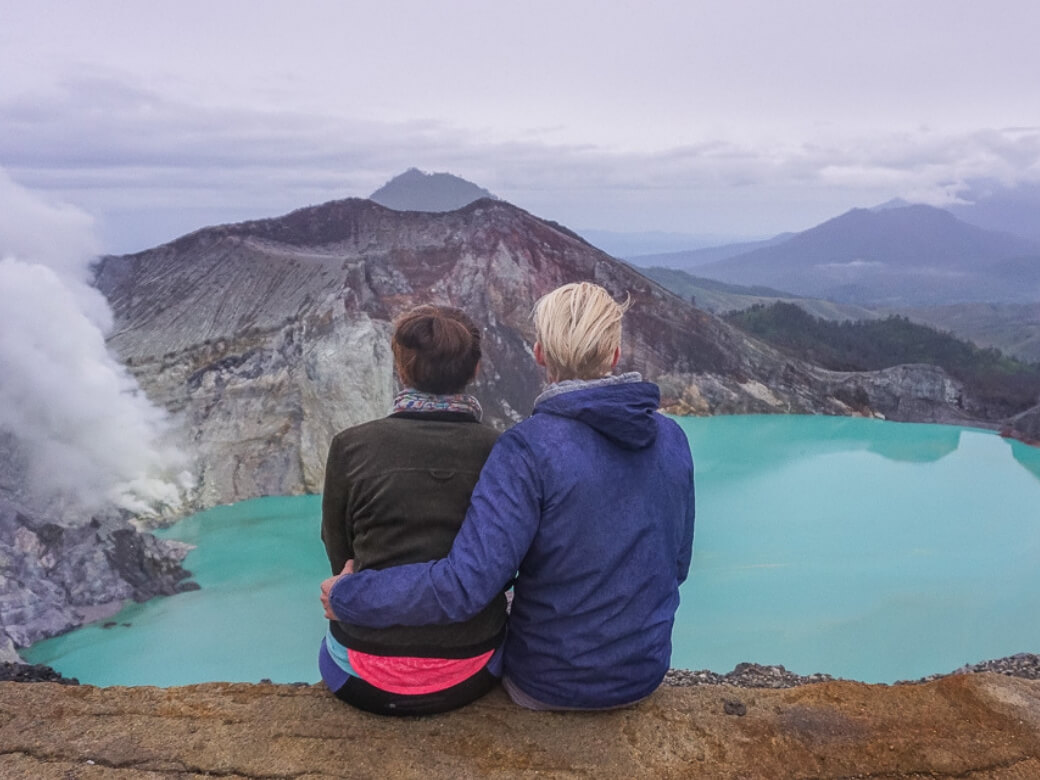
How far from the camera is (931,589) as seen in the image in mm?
11578

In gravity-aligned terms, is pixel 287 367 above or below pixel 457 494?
below

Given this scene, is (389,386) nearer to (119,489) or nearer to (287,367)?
(287,367)

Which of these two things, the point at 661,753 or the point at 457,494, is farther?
the point at 661,753

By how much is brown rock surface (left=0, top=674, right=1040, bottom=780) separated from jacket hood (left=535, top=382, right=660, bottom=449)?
4.06ft

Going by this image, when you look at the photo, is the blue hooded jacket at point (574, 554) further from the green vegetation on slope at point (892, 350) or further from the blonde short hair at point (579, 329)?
the green vegetation on slope at point (892, 350)

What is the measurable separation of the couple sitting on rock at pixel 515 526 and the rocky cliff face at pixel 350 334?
532 inches

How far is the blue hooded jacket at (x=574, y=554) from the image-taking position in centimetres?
273

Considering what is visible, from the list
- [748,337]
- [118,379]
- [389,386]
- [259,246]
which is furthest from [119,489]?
[748,337]

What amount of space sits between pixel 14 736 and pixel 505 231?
22.1 m

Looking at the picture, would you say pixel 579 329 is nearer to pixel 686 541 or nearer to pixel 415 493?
pixel 415 493

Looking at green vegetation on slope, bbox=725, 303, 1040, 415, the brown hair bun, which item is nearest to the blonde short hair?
the brown hair bun

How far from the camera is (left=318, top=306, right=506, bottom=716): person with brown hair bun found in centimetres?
291

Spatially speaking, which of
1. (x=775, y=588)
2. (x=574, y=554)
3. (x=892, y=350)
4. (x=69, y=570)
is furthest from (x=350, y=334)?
(x=892, y=350)

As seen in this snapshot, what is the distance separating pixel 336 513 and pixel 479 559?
65cm
